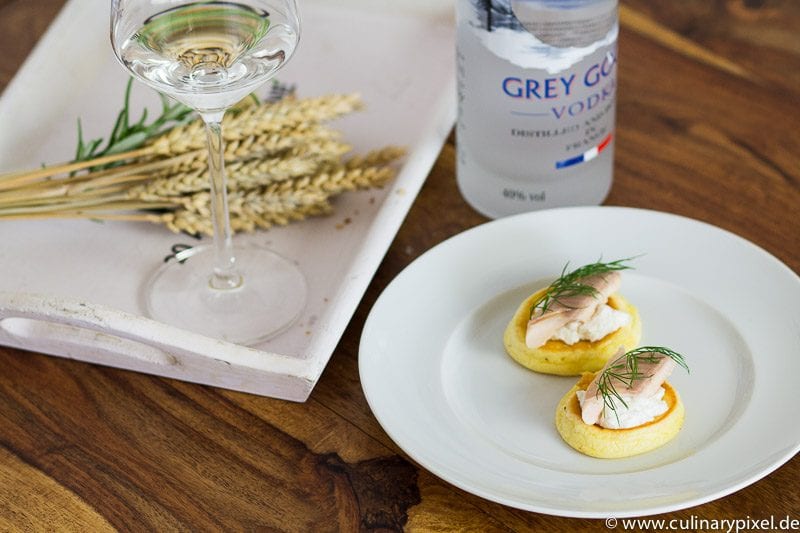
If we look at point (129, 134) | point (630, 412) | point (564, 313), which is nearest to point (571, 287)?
point (564, 313)

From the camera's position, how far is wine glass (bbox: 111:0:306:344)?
0.88m

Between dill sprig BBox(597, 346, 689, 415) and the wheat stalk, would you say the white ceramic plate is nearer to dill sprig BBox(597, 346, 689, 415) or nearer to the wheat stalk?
dill sprig BBox(597, 346, 689, 415)

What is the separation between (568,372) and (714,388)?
113 millimetres

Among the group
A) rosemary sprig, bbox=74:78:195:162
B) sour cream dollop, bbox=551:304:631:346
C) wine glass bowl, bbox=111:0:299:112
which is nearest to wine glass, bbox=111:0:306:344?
wine glass bowl, bbox=111:0:299:112

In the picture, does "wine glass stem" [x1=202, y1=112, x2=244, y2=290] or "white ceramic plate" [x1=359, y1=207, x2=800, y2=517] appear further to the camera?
"wine glass stem" [x1=202, y1=112, x2=244, y2=290]

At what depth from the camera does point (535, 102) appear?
1.02 meters

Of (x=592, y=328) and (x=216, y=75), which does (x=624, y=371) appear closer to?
(x=592, y=328)

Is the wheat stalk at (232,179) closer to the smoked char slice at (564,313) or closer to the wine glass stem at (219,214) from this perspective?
the wine glass stem at (219,214)

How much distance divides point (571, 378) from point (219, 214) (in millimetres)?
328

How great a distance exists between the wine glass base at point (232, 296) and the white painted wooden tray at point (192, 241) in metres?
0.01

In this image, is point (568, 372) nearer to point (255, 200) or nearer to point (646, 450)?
point (646, 450)

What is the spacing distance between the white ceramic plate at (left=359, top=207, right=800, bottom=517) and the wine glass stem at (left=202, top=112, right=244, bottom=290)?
16cm

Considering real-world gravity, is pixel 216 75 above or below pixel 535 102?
above

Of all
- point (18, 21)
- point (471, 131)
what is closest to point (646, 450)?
point (471, 131)
